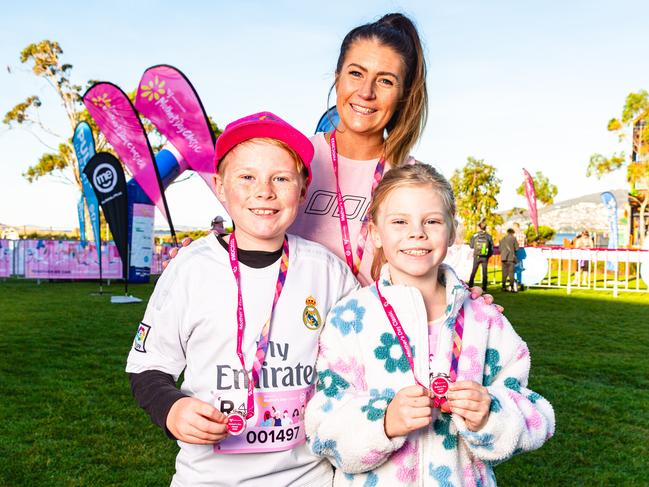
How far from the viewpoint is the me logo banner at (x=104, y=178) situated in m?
11.7

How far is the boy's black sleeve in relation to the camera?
153 centimetres

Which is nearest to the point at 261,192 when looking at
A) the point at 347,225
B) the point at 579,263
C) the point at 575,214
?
the point at 347,225

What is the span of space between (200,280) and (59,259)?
56.4 feet

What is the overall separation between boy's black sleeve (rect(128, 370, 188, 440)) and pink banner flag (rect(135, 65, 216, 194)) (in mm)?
9348

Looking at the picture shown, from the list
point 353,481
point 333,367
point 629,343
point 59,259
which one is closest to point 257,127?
point 333,367

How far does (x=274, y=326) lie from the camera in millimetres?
1645

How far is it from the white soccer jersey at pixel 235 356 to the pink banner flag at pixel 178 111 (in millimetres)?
9307

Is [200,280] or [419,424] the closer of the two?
[419,424]

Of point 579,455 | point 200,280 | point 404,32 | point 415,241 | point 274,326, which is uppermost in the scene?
point 404,32

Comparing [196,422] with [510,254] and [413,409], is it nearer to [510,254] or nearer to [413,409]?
[413,409]

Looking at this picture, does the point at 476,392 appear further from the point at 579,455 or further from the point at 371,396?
the point at 579,455

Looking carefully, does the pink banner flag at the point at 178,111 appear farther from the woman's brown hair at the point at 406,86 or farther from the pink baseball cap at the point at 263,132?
the pink baseball cap at the point at 263,132

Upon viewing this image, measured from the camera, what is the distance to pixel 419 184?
1763 mm

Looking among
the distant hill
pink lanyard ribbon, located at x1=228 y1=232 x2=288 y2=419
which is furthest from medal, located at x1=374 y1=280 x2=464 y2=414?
the distant hill
